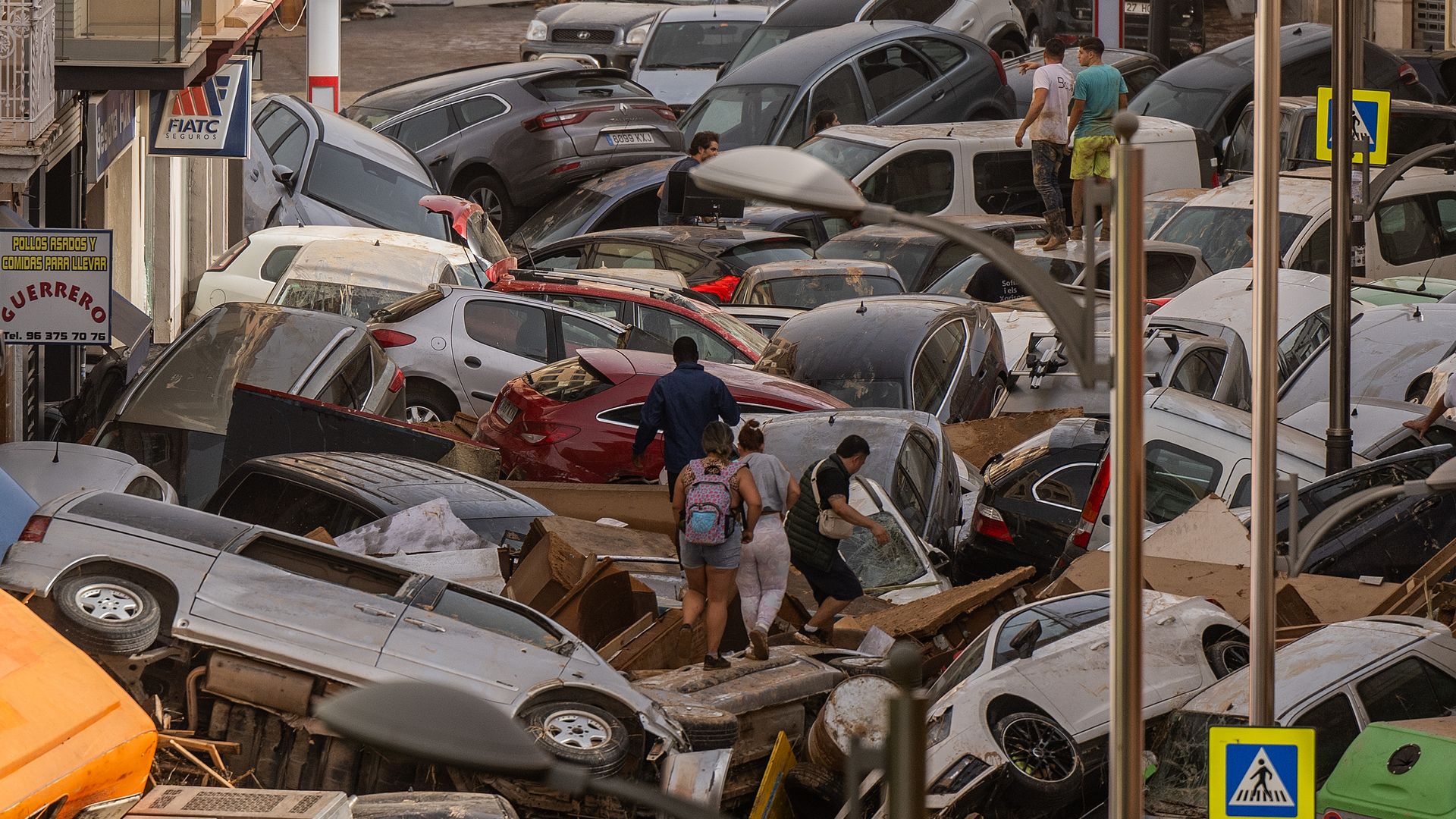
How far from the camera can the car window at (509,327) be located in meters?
17.9

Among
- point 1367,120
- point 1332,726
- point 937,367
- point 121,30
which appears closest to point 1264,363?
point 1332,726

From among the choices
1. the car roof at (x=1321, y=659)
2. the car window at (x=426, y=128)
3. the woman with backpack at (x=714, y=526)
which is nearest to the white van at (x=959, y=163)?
the car window at (x=426, y=128)

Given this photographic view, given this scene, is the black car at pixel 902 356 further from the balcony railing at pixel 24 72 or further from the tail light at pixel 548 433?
the balcony railing at pixel 24 72

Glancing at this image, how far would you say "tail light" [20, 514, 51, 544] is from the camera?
9.12m

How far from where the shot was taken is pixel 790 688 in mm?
10102

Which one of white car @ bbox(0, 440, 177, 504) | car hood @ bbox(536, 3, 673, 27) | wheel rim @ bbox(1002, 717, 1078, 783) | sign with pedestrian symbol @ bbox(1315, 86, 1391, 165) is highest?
car hood @ bbox(536, 3, 673, 27)

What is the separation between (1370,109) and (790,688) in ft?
26.6

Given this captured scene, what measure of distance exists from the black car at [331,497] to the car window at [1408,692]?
222 inches

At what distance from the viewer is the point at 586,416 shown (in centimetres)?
1544

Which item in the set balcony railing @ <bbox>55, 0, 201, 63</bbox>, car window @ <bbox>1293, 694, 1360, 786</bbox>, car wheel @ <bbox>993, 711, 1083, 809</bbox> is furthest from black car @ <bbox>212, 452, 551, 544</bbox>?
balcony railing @ <bbox>55, 0, 201, 63</bbox>

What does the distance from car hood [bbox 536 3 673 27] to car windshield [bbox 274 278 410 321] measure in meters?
17.5

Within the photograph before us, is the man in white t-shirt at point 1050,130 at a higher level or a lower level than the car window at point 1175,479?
higher

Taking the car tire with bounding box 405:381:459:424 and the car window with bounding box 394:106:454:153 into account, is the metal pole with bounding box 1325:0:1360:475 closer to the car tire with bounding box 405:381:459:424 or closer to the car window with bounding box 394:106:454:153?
the car tire with bounding box 405:381:459:424

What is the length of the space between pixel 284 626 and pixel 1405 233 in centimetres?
1670
